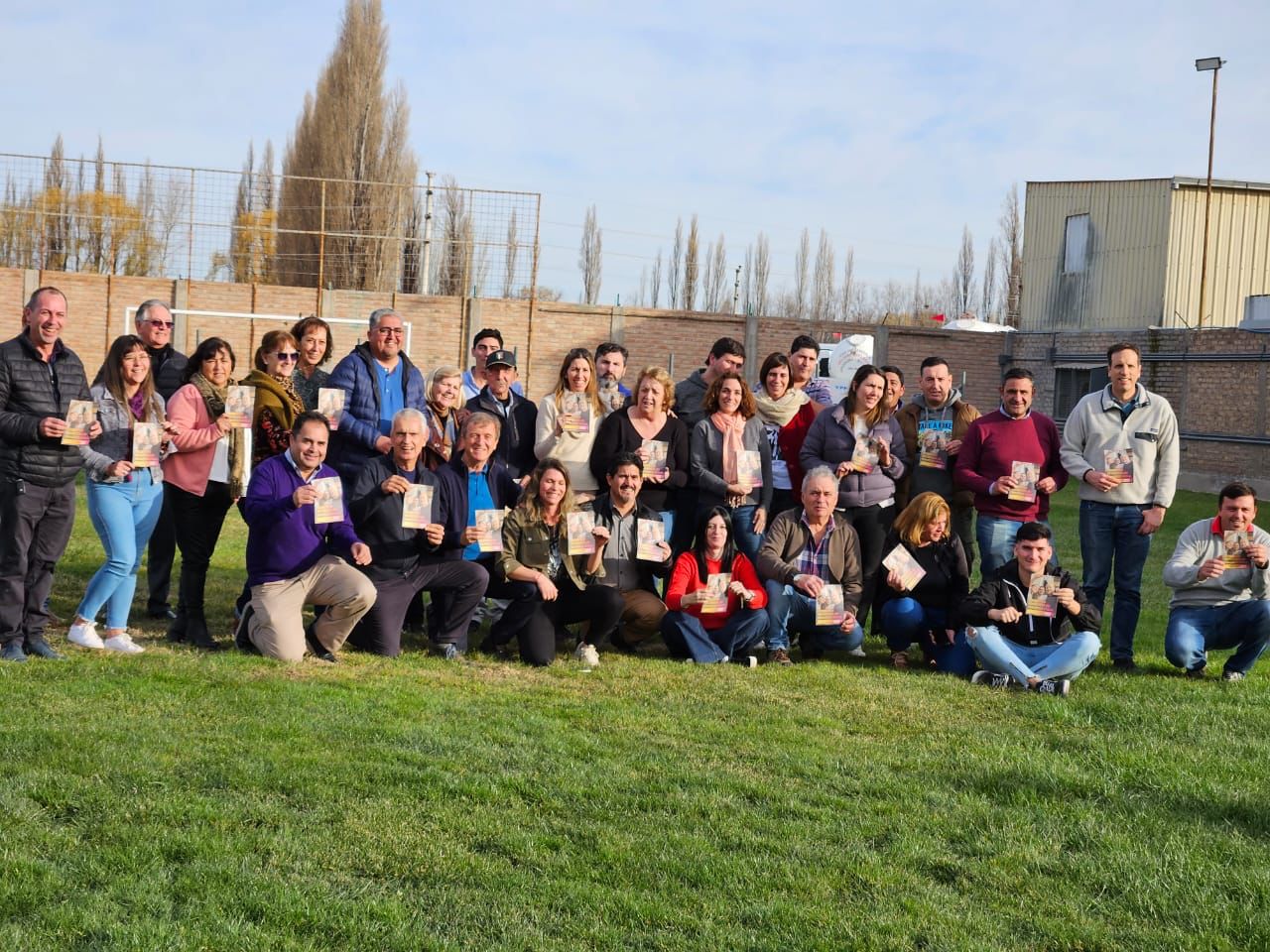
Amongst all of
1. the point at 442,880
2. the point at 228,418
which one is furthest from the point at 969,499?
the point at 442,880

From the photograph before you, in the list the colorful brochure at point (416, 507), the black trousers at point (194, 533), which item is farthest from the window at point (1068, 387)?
the black trousers at point (194, 533)

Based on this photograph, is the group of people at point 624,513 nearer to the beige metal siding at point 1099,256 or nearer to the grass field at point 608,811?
the grass field at point 608,811

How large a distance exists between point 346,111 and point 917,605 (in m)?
34.0

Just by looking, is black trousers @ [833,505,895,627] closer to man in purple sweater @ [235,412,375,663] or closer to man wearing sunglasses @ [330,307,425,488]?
man wearing sunglasses @ [330,307,425,488]

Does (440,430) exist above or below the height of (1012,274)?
below

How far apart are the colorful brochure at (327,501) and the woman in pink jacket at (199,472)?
766 millimetres

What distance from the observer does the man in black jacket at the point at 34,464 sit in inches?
261

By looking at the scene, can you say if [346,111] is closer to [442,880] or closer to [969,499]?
[969,499]

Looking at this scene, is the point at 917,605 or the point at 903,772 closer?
the point at 903,772

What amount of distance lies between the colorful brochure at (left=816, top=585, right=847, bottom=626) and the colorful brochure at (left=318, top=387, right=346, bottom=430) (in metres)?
3.15

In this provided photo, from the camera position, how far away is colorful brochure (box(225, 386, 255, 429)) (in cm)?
736

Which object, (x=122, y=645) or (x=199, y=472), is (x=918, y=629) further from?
(x=122, y=645)

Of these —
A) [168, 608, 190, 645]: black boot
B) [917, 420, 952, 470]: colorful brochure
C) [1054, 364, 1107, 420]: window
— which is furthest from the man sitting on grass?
[1054, 364, 1107, 420]: window

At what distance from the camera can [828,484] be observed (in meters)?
7.86
